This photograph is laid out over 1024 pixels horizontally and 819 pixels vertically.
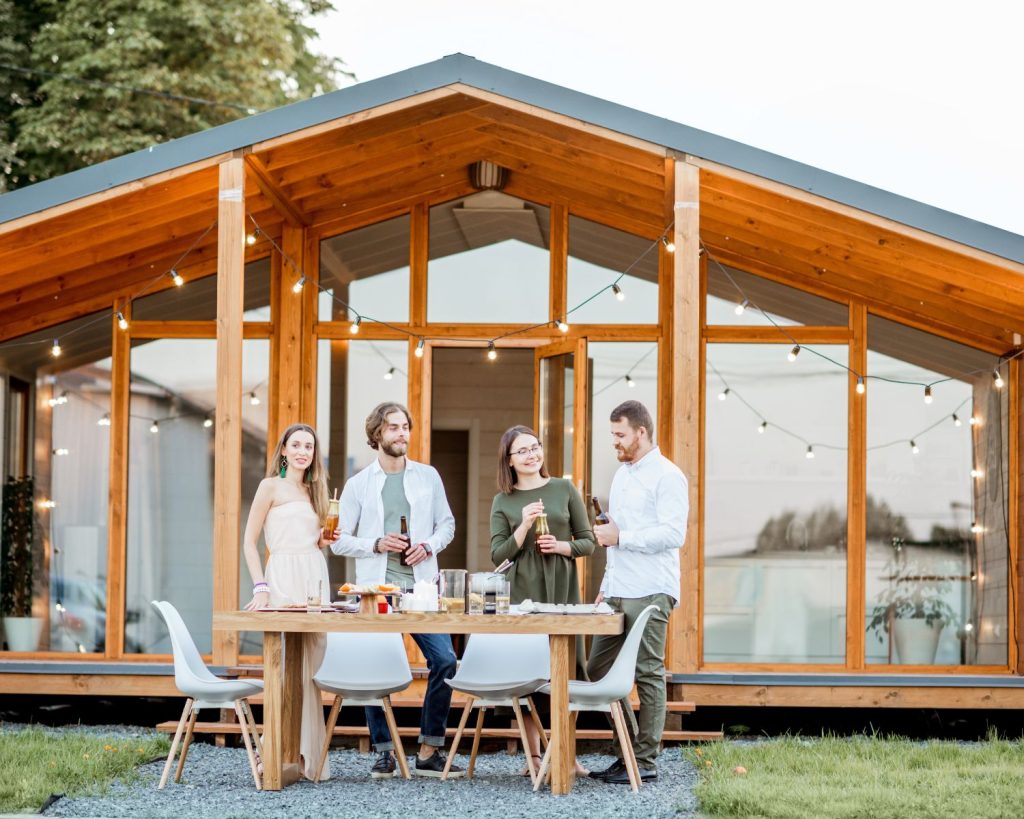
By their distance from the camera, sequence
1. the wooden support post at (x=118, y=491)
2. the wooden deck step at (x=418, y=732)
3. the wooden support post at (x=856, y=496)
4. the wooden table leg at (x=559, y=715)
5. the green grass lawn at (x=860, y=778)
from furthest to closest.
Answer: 1. the wooden support post at (x=118, y=491)
2. the wooden support post at (x=856, y=496)
3. the wooden deck step at (x=418, y=732)
4. the wooden table leg at (x=559, y=715)
5. the green grass lawn at (x=860, y=778)

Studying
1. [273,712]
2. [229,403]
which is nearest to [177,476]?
[229,403]

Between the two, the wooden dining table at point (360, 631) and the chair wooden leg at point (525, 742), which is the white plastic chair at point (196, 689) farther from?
the chair wooden leg at point (525, 742)

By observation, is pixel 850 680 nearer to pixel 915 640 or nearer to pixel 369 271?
pixel 915 640

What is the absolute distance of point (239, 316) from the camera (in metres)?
6.94

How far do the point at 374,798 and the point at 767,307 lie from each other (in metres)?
4.45

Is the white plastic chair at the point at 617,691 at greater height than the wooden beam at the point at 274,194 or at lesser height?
lesser

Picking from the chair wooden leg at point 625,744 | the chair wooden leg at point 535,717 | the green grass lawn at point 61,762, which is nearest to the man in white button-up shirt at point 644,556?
the chair wooden leg at point 625,744

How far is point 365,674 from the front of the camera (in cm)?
589

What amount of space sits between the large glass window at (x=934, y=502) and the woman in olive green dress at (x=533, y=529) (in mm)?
3144

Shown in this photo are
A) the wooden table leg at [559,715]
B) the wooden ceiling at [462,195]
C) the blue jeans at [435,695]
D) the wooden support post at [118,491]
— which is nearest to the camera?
the wooden table leg at [559,715]

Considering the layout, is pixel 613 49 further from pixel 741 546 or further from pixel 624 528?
pixel 624 528

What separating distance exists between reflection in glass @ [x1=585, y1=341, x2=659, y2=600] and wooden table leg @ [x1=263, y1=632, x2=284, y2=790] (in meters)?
3.24

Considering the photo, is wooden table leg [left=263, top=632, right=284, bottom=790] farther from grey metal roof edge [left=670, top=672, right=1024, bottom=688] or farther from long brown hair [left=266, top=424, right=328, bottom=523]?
grey metal roof edge [left=670, top=672, right=1024, bottom=688]

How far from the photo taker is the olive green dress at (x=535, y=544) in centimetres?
579
